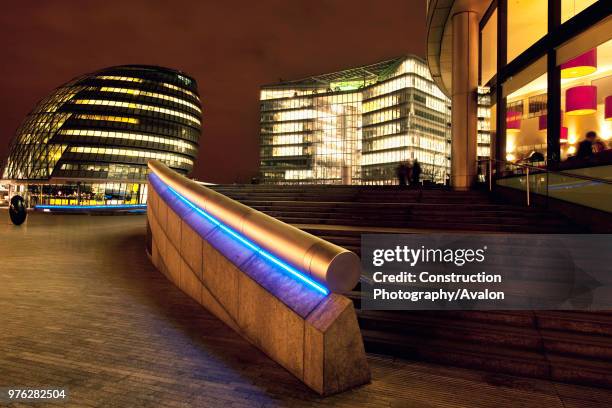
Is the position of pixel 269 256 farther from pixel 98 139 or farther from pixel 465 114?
pixel 98 139

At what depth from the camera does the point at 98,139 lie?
74.7 m

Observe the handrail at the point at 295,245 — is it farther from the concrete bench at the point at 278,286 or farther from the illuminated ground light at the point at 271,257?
the illuminated ground light at the point at 271,257

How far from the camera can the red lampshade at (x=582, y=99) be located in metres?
10.8

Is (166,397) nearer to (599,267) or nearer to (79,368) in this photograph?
(79,368)

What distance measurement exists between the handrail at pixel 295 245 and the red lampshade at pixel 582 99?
1071 centimetres

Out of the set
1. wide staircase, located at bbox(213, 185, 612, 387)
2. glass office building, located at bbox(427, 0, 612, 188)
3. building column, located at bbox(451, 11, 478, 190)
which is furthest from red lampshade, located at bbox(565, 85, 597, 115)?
wide staircase, located at bbox(213, 185, 612, 387)

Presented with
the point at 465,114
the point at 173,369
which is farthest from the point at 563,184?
the point at 173,369

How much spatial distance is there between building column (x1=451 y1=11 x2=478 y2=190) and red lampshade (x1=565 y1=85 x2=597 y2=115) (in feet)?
10.4

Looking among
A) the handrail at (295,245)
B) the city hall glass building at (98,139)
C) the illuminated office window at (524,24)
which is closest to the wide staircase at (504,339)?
the handrail at (295,245)

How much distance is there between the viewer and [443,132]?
75188mm

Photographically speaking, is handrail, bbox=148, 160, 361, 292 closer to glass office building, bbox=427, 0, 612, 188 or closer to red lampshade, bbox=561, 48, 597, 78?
glass office building, bbox=427, 0, 612, 188

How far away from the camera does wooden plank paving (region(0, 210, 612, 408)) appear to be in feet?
10.8

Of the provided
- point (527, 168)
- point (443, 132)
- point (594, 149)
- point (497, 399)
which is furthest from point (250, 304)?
point (443, 132)

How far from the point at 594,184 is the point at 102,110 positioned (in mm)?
84660
